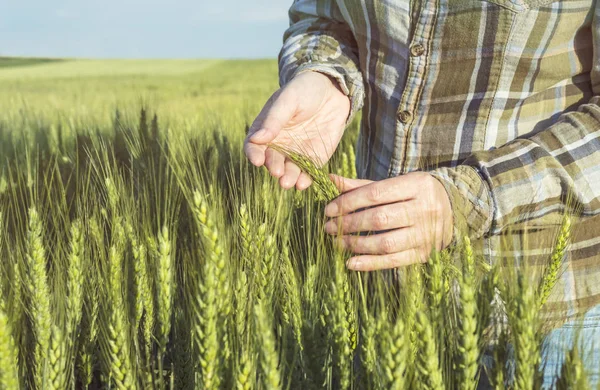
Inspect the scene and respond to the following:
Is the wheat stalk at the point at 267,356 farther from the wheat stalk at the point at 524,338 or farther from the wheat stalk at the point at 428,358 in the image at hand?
the wheat stalk at the point at 524,338

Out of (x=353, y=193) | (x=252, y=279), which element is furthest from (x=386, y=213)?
(x=252, y=279)

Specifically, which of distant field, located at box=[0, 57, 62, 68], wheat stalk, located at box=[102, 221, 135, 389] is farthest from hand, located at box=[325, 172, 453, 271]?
distant field, located at box=[0, 57, 62, 68]

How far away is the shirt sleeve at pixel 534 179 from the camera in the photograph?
98 centimetres

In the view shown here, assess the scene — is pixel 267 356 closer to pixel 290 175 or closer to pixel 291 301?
pixel 291 301

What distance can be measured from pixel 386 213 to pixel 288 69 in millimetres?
633

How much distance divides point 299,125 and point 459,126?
33 centimetres

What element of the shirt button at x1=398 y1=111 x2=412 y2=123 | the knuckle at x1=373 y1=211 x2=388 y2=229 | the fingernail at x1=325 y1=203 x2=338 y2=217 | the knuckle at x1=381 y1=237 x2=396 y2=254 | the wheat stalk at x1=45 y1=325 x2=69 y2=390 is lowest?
the wheat stalk at x1=45 y1=325 x2=69 y2=390

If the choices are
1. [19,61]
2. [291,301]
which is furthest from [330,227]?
[19,61]

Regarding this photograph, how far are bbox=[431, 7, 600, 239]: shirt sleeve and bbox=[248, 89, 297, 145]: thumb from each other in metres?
0.31

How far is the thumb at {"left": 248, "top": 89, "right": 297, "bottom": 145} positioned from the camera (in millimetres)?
1085

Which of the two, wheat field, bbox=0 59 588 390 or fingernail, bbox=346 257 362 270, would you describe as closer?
wheat field, bbox=0 59 588 390

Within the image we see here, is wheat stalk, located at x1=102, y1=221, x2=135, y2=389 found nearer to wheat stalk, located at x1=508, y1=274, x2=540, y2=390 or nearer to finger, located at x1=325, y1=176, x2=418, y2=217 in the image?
finger, located at x1=325, y1=176, x2=418, y2=217

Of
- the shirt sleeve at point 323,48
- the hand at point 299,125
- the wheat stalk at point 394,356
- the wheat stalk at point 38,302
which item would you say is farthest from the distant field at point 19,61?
the wheat stalk at point 394,356

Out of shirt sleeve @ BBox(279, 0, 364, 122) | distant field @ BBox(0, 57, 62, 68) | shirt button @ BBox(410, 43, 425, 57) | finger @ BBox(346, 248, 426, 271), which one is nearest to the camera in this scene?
finger @ BBox(346, 248, 426, 271)
